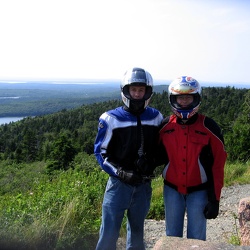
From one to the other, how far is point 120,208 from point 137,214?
0.63 ft

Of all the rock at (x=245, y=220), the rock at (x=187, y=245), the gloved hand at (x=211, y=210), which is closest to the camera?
the rock at (x=187, y=245)

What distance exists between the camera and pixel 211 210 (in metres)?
2.87

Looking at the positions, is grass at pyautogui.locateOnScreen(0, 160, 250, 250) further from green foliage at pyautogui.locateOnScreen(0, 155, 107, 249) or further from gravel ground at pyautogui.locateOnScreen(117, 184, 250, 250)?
gravel ground at pyautogui.locateOnScreen(117, 184, 250, 250)

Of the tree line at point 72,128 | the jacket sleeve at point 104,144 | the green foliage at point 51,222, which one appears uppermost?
the jacket sleeve at point 104,144

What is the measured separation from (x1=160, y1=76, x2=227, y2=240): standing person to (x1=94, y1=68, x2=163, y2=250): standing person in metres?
0.19

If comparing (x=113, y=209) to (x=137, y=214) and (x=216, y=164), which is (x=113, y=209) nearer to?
(x=137, y=214)

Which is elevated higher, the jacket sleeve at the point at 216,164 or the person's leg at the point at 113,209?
the jacket sleeve at the point at 216,164

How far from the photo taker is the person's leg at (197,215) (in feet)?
9.73

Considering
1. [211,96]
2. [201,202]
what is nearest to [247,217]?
[201,202]

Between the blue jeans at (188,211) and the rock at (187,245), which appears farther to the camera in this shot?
the blue jeans at (188,211)

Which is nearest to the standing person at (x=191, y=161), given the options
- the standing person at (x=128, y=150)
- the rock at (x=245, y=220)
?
the standing person at (x=128, y=150)

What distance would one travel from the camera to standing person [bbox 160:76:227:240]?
2.93m

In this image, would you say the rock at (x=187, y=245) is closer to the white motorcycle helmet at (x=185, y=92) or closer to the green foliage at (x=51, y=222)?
the white motorcycle helmet at (x=185, y=92)

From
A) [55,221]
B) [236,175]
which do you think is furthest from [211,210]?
[236,175]
